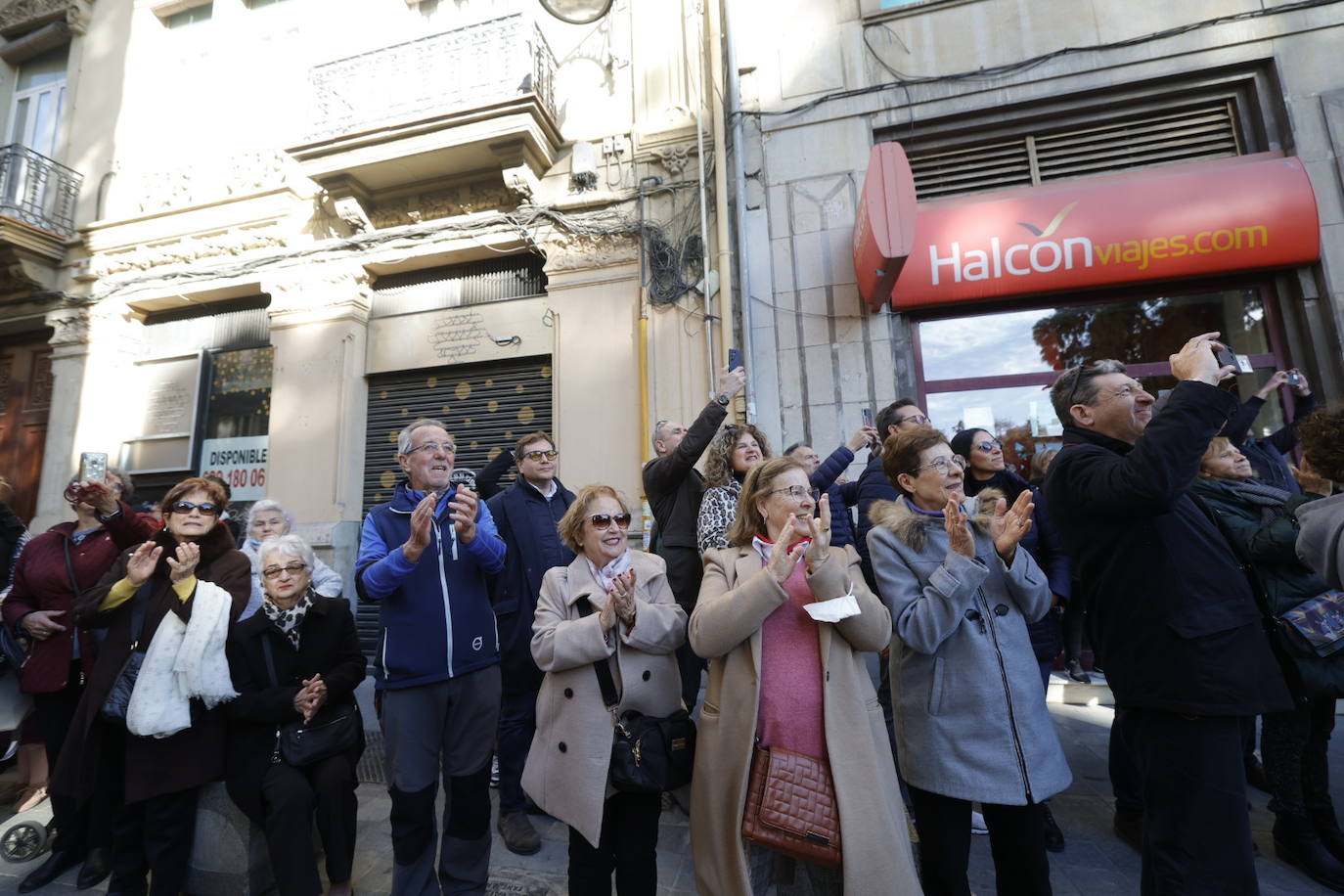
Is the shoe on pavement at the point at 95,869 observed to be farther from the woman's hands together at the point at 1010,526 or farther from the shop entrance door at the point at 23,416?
the shop entrance door at the point at 23,416

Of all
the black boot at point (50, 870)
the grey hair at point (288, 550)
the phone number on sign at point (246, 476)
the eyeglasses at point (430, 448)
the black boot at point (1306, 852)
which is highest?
the phone number on sign at point (246, 476)

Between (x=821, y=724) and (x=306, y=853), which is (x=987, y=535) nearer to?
(x=821, y=724)

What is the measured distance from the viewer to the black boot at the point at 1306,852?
2613 millimetres

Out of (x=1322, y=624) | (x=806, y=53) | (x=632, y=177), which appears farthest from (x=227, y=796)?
(x=806, y=53)

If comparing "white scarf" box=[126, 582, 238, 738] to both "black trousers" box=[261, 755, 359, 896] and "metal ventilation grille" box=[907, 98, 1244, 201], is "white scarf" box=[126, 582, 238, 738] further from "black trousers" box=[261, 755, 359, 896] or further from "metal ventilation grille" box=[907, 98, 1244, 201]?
"metal ventilation grille" box=[907, 98, 1244, 201]

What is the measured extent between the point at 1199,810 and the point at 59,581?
5564 millimetres

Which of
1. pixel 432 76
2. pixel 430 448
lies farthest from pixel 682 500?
pixel 432 76

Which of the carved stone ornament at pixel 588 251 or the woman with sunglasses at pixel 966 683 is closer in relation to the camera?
the woman with sunglasses at pixel 966 683

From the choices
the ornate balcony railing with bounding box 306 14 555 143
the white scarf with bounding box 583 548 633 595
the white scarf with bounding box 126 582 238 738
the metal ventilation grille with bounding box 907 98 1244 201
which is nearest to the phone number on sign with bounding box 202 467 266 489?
the ornate balcony railing with bounding box 306 14 555 143

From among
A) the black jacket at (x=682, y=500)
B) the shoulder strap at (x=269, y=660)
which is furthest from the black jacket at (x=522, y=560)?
the shoulder strap at (x=269, y=660)

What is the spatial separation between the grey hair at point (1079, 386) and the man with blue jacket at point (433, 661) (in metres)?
2.44

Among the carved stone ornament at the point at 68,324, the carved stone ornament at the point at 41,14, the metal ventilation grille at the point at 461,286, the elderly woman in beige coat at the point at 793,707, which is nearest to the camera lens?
the elderly woman in beige coat at the point at 793,707

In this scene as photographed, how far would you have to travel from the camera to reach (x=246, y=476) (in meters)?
8.12

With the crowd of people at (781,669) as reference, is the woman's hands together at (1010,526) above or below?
above
